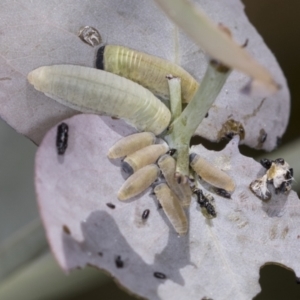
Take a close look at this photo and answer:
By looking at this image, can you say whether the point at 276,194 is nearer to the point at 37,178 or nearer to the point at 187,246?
the point at 187,246

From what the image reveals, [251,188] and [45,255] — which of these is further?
[45,255]

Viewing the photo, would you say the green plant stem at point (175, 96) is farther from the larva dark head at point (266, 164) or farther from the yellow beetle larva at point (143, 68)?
the larva dark head at point (266, 164)

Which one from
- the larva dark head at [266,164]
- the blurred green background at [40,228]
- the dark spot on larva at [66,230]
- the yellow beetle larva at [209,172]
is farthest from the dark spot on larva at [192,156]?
the blurred green background at [40,228]

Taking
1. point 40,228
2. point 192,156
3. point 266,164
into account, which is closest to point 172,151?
point 192,156

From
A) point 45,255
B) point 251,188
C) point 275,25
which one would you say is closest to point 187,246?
point 251,188

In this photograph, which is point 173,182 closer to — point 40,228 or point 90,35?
point 90,35

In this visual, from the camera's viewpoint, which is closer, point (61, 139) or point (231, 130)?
point (61, 139)
